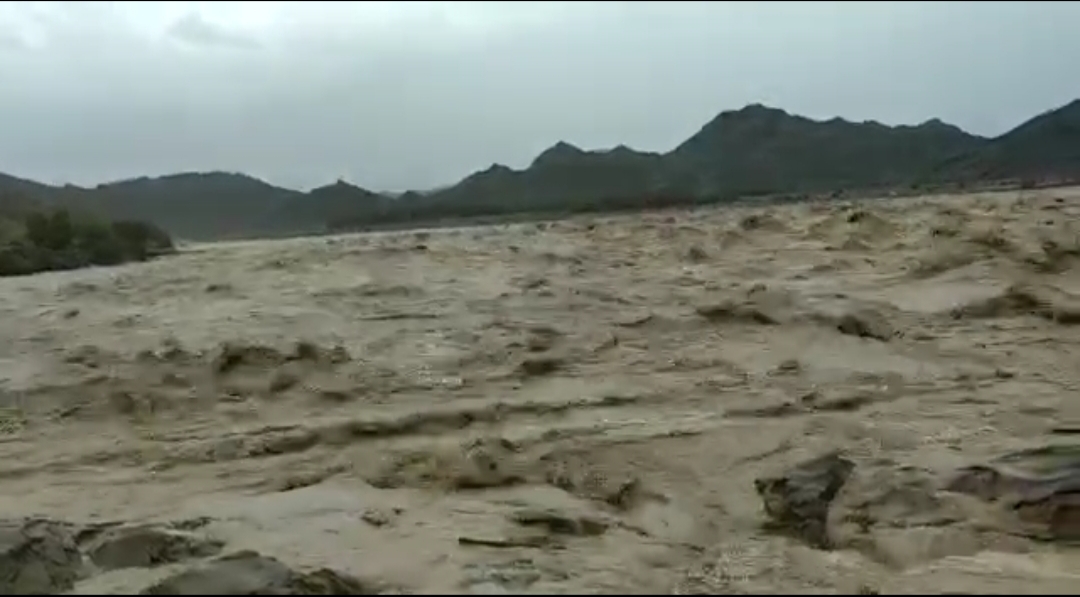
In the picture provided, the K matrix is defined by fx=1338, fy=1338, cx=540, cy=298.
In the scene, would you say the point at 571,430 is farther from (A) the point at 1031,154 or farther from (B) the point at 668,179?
(B) the point at 668,179

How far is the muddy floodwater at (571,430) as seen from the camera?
3.75 m

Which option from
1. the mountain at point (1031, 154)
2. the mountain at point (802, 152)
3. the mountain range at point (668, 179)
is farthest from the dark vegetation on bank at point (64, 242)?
the mountain at point (802, 152)

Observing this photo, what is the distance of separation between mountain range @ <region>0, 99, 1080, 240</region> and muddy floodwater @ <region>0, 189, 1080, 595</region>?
53.9ft

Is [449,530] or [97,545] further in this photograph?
[449,530]

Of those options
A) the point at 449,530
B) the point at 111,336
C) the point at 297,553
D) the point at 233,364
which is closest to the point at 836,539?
the point at 449,530

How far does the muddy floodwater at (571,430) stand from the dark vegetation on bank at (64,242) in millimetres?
8654

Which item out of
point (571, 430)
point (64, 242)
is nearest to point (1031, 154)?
point (64, 242)

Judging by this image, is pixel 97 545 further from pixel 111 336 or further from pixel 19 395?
pixel 111 336

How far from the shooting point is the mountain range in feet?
101

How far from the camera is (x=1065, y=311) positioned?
7.66 metres

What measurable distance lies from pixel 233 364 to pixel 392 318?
1534 mm

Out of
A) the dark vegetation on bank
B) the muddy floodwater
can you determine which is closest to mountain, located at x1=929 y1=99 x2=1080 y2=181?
the muddy floodwater

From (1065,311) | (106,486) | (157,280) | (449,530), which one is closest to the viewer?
(449,530)

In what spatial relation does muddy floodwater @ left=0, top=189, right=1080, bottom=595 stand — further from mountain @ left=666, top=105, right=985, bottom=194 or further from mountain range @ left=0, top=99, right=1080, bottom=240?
mountain @ left=666, top=105, right=985, bottom=194
